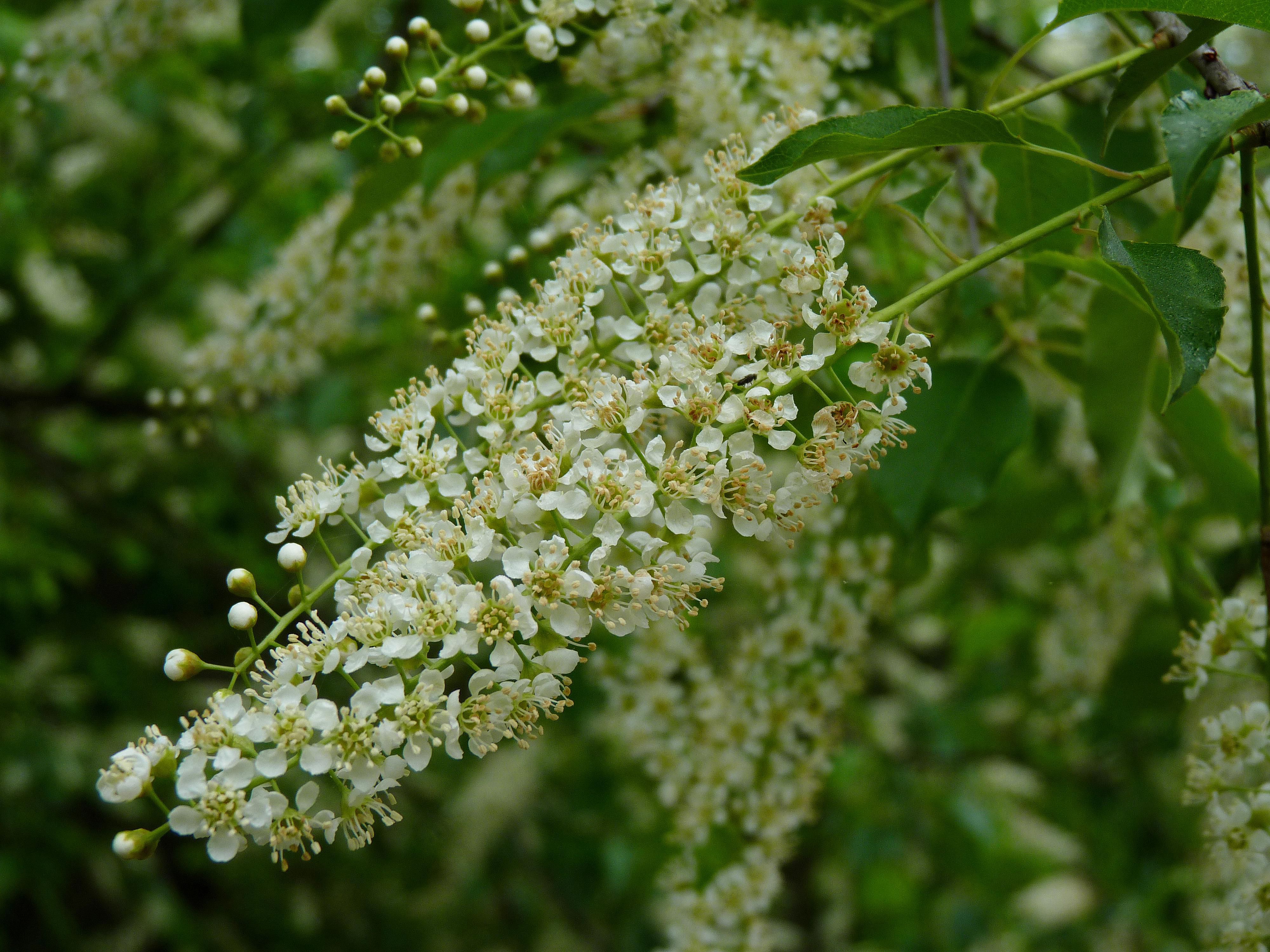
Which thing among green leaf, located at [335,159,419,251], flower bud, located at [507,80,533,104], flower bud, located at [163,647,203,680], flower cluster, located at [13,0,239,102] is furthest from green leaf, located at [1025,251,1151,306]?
flower cluster, located at [13,0,239,102]

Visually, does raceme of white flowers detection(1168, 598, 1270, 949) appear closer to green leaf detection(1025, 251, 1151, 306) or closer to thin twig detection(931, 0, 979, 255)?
green leaf detection(1025, 251, 1151, 306)

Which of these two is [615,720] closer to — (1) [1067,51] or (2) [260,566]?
(2) [260,566]

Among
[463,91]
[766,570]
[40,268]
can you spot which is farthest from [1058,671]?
[40,268]

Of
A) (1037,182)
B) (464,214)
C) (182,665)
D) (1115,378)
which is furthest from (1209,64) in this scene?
(464,214)

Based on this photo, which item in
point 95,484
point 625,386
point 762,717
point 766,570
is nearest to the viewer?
point 625,386

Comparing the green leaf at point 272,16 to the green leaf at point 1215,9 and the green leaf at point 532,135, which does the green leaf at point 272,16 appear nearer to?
the green leaf at point 532,135

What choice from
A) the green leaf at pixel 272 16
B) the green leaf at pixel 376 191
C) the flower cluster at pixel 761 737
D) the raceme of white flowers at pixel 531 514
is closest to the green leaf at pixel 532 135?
the green leaf at pixel 376 191
